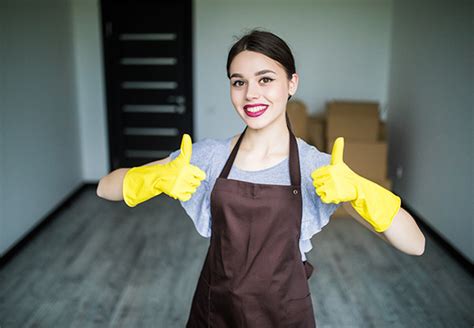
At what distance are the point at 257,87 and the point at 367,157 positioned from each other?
3.14m

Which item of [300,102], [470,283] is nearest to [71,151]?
[300,102]

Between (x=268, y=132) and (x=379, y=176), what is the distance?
3130 millimetres

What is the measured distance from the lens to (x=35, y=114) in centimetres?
391

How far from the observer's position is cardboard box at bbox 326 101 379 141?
14.2 feet

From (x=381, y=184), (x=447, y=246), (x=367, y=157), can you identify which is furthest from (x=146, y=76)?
(x=447, y=246)

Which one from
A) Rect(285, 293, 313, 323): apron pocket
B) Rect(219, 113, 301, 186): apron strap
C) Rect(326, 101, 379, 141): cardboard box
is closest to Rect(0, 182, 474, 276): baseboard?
Rect(326, 101, 379, 141): cardboard box

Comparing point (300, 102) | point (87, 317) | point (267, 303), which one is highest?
point (300, 102)

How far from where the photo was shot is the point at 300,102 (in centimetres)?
462

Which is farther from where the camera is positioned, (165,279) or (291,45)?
(291,45)

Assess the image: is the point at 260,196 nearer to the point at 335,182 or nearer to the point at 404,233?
the point at 335,182

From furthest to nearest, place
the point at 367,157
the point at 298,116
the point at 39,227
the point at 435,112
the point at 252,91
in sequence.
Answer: the point at 298,116, the point at 367,157, the point at 39,227, the point at 435,112, the point at 252,91

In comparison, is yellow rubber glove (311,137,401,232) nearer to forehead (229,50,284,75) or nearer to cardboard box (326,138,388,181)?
forehead (229,50,284,75)

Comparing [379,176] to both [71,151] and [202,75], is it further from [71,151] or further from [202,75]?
[71,151]

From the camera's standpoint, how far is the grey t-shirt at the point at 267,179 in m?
1.38
